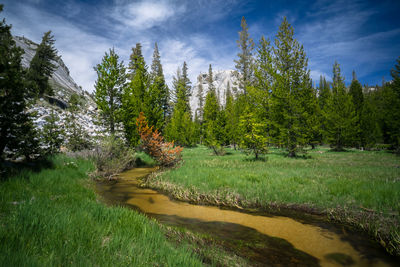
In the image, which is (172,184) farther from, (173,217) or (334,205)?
(334,205)

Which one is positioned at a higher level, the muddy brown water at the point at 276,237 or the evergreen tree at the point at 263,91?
the evergreen tree at the point at 263,91

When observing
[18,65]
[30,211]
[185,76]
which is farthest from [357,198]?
[185,76]

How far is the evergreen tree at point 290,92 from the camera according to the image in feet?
55.5

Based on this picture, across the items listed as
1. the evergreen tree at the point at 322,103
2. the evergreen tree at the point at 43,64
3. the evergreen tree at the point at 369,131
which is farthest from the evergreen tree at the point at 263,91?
the evergreen tree at the point at 43,64


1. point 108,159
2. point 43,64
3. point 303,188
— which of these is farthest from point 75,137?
point 43,64

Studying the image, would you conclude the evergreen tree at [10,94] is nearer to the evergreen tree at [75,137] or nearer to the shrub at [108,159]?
the shrub at [108,159]

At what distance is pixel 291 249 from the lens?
4090 millimetres

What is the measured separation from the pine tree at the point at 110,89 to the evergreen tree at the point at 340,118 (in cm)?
2742

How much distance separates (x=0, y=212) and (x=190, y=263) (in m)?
3.74

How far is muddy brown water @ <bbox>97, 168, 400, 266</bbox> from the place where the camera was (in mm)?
3732

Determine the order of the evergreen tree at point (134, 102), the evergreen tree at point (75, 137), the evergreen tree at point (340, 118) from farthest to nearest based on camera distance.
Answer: the evergreen tree at point (340, 118) < the evergreen tree at point (134, 102) < the evergreen tree at point (75, 137)

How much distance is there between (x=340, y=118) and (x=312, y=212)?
26231 mm

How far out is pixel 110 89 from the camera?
17578mm

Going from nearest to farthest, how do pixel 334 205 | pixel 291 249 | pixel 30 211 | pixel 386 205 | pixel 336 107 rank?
1. pixel 30 211
2. pixel 291 249
3. pixel 386 205
4. pixel 334 205
5. pixel 336 107
